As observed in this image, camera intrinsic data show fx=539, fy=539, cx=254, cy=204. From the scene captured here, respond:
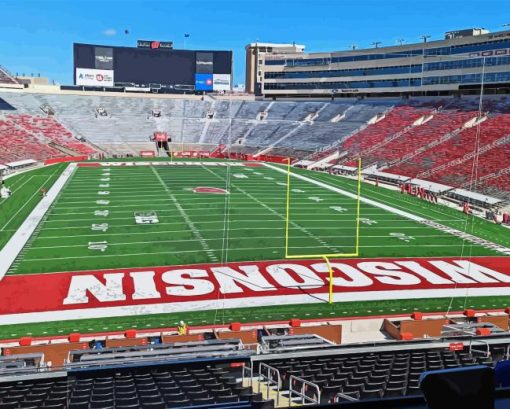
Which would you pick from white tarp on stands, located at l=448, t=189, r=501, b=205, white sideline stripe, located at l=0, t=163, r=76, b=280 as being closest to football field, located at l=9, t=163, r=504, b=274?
white sideline stripe, located at l=0, t=163, r=76, b=280

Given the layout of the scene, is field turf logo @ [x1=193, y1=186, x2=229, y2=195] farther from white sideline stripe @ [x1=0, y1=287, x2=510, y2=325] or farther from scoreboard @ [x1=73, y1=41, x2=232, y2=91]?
scoreboard @ [x1=73, y1=41, x2=232, y2=91]

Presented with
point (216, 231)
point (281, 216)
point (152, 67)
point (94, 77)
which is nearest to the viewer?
point (216, 231)

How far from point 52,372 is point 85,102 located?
55.3 metres

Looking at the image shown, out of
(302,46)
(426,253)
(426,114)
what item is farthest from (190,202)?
(302,46)

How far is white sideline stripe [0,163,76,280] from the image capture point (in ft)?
52.5

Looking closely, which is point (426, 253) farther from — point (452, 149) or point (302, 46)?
point (302, 46)

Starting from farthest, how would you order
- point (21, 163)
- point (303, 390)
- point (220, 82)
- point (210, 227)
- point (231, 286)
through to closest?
point (220, 82)
point (21, 163)
point (210, 227)
point (231, 286)
point (303, 390)

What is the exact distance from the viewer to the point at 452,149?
34.6 meters

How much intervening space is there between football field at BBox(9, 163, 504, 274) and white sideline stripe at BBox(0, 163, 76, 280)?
29 centimetres

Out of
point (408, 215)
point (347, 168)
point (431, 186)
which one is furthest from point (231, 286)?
point (347, 168)

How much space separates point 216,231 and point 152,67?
44.8 m

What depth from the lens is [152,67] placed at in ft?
199

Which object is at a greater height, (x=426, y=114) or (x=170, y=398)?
(x=426, y=114)

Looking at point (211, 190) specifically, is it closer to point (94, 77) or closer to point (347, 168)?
point (347, 168)
